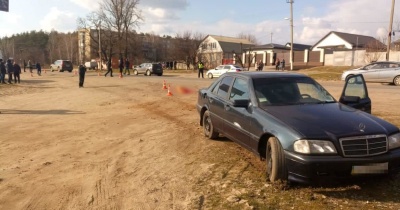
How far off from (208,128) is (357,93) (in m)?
2.98

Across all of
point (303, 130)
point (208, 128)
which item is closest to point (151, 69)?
point (208, 128)

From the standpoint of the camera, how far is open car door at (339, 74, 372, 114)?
20.9ft

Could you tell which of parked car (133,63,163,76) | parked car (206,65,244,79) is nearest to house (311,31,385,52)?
parked car (133,63,163,76)

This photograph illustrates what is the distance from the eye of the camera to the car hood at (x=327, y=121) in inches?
166

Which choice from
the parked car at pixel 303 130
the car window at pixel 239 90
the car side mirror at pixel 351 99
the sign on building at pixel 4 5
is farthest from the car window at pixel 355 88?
the sign on building at pixel 4 5

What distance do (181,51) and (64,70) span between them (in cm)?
2196

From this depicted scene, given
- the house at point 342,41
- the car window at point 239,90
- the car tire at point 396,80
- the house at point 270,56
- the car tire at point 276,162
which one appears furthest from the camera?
the house at point 342,41

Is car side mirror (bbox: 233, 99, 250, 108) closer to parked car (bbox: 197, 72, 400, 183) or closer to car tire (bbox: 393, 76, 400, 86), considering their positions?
parked car (bbox: 197, 72, 400, 183)

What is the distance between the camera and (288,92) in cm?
571

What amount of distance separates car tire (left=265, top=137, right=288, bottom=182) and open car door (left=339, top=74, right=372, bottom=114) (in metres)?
2.36

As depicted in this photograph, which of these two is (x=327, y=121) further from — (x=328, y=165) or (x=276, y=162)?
(x=276, y=162)

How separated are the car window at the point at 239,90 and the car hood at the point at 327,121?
2.47ft

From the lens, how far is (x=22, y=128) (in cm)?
936

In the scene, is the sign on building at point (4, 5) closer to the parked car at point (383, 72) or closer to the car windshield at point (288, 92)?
the car windshield at point (288, 92)
